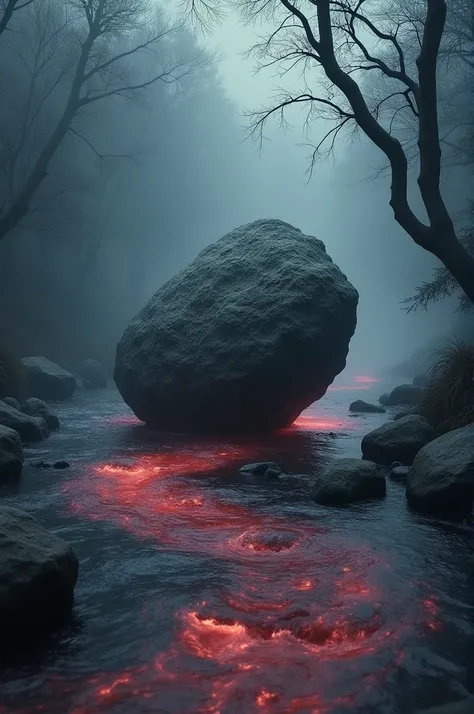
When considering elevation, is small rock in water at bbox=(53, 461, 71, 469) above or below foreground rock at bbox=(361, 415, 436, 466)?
below

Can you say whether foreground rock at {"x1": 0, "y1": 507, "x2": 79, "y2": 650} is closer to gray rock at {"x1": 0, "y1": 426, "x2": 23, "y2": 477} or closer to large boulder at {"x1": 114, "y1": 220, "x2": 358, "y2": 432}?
gray rock at {"x1": 0, "y1": 426, "x2": 23, "y2": 477}

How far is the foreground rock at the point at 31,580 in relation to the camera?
274cm

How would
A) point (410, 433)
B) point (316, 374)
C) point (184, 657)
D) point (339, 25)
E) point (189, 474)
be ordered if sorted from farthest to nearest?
point (316, 374) → point (339, 25) → point (410, 433) → point (189, 474) → point (184, 657)

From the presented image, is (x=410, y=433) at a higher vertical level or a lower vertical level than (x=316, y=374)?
lower

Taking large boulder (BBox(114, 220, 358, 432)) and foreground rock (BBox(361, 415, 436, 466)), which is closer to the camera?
foreground rock (BBox(361, 415, 436, 466))

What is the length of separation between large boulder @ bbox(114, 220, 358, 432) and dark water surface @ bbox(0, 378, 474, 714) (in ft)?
9.82

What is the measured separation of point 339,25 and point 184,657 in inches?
312

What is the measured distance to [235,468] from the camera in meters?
6.64

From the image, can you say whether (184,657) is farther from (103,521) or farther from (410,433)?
→ (410,433)

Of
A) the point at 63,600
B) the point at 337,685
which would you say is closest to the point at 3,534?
the point at 63,600

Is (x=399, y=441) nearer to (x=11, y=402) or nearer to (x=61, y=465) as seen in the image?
(x=61, y=465)

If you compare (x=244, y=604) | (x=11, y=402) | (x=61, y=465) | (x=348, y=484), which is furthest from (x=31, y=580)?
(x=11, y=402)

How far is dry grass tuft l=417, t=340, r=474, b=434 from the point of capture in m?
7.33

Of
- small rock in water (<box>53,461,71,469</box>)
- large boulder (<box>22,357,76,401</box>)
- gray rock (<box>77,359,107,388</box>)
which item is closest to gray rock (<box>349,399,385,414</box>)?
large boulder (<box>22,357,76,401</box>)
